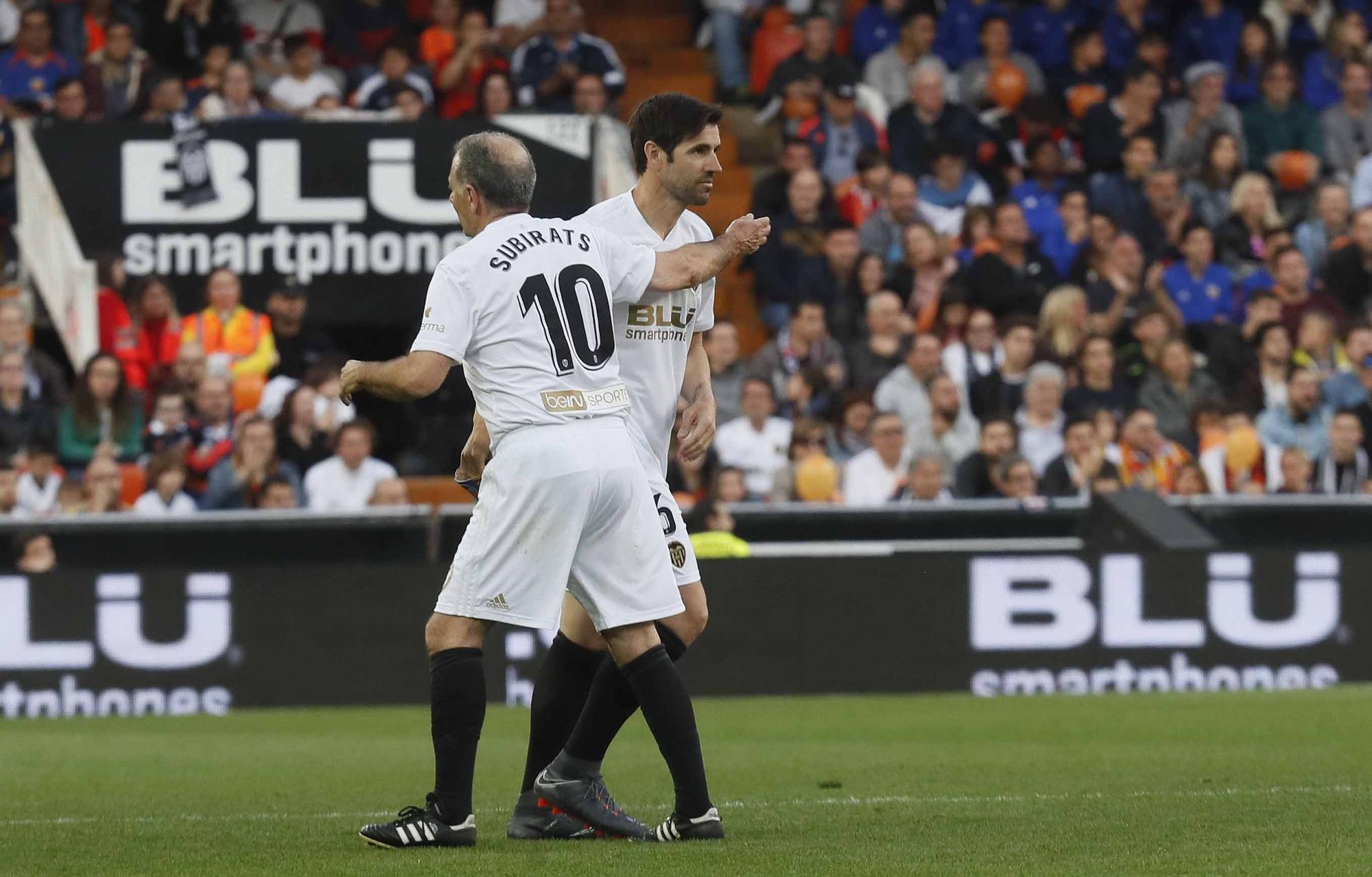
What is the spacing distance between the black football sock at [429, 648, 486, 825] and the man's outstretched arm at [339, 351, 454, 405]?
772mm

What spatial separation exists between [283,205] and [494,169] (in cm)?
969

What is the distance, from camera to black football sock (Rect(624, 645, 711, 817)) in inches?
249

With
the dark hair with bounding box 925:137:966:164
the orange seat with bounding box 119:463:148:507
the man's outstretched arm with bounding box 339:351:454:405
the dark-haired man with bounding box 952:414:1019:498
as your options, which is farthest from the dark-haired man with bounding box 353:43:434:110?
the man's outstretched arm with bounding box 339:351:454:405

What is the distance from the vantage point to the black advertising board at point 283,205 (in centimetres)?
1560

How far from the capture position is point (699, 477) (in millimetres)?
14344

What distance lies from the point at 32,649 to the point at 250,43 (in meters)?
6.81

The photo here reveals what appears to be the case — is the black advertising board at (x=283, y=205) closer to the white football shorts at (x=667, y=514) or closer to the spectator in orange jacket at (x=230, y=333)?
the spectator in orange jacket at (x=230, y=333)

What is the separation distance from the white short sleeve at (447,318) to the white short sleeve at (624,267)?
489 mm

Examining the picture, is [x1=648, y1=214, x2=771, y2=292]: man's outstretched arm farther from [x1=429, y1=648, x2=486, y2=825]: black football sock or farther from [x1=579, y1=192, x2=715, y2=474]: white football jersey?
[x1=429, y1=648, x2=486, y2=825]: black football sock

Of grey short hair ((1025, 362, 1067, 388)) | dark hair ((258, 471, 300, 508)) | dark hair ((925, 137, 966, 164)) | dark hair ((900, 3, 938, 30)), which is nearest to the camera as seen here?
dark hair ((258, 471, 300, 508))

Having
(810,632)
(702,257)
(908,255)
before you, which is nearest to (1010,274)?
(908,255)

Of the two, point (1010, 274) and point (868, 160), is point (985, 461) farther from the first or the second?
point (868, 160)

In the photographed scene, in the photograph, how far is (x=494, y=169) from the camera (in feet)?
20.7

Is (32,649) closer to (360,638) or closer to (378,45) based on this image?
(360,638)
